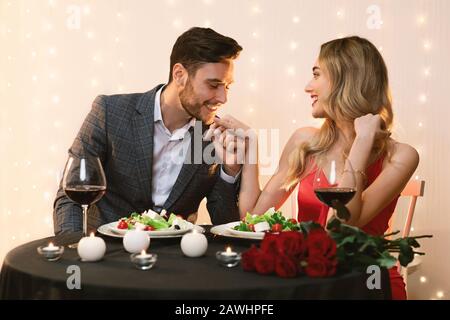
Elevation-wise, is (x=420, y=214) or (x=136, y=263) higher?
(x=136, y=263)

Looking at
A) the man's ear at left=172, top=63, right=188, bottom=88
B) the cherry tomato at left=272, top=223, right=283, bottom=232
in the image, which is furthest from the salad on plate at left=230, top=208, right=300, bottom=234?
the man's ear at left=172, top=63, right=188, bottom=88

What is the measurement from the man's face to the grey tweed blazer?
19cm

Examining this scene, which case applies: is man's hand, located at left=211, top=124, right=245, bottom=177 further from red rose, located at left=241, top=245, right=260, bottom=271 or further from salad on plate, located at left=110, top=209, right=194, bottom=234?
red rose, located at left=241, top=245, right=260, bottom=271

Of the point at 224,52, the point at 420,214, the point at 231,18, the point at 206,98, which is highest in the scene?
the point at 231,18

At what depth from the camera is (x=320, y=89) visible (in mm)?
2375

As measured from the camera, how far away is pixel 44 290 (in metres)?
1.21

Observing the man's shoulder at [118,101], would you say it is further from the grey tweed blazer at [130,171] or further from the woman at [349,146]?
the woman at [349,146]

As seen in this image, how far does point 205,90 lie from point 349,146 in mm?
690

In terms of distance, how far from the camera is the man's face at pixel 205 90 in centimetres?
261

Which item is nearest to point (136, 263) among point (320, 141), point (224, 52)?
point (320, 141)

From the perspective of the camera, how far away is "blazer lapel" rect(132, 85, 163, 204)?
246 cm

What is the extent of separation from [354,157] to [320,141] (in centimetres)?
34
